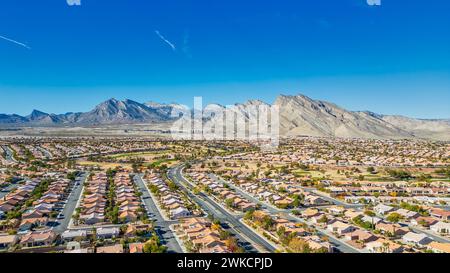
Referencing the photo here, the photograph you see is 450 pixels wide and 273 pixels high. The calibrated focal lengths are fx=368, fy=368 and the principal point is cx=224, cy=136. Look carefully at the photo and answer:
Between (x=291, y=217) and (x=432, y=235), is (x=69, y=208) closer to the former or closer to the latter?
(x=291, y=217)

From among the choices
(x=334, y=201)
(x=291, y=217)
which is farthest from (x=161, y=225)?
(x=334, y=201)

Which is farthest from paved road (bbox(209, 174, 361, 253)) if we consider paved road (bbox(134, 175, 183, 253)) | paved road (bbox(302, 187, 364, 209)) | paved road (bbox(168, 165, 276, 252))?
paved road (bbox(134, 175, 183, 253))

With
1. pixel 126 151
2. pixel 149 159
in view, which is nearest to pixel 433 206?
pixel 149 159

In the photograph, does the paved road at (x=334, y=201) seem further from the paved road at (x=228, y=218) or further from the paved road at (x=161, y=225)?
the paved road at (x=161, y=225)

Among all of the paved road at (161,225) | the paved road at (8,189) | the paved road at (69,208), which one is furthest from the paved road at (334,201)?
the paved road at (8,189)
